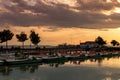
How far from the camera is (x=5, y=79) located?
202 ft

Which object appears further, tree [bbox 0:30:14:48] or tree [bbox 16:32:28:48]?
tree [bbox 16:32:28:48]

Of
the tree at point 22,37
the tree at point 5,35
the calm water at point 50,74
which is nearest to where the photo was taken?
the calm water at point 50,74

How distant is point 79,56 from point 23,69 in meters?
45.3

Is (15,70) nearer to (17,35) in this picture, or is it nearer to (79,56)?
(79,56)

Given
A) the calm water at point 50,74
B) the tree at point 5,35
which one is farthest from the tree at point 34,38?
the calm water at point 50,74

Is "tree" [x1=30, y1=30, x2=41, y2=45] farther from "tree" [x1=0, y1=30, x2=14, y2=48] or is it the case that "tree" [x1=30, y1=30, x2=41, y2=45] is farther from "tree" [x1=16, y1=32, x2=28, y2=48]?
"tree" [x1=0, y1=30, x2=14, y2=48]

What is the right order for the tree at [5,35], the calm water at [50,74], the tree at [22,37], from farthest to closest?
the tree at [22,37]
the tree at [5,35]
the calm water at [50,74]

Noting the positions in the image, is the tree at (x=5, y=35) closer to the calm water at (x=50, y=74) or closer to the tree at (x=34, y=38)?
the tree at (x=34, y=38)

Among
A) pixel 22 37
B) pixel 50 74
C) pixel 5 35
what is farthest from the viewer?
pixel 22 37

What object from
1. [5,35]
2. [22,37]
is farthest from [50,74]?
[22,37]

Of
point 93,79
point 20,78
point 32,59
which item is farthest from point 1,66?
point 93,79

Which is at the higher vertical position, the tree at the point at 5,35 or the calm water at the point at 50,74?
the tree at the point at 5,35

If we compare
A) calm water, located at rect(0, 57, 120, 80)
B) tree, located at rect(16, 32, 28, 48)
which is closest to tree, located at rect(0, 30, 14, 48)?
tree, located at rect(16, 32, 28, 48)

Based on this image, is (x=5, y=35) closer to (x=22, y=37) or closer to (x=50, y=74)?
(x=22, y=37)
